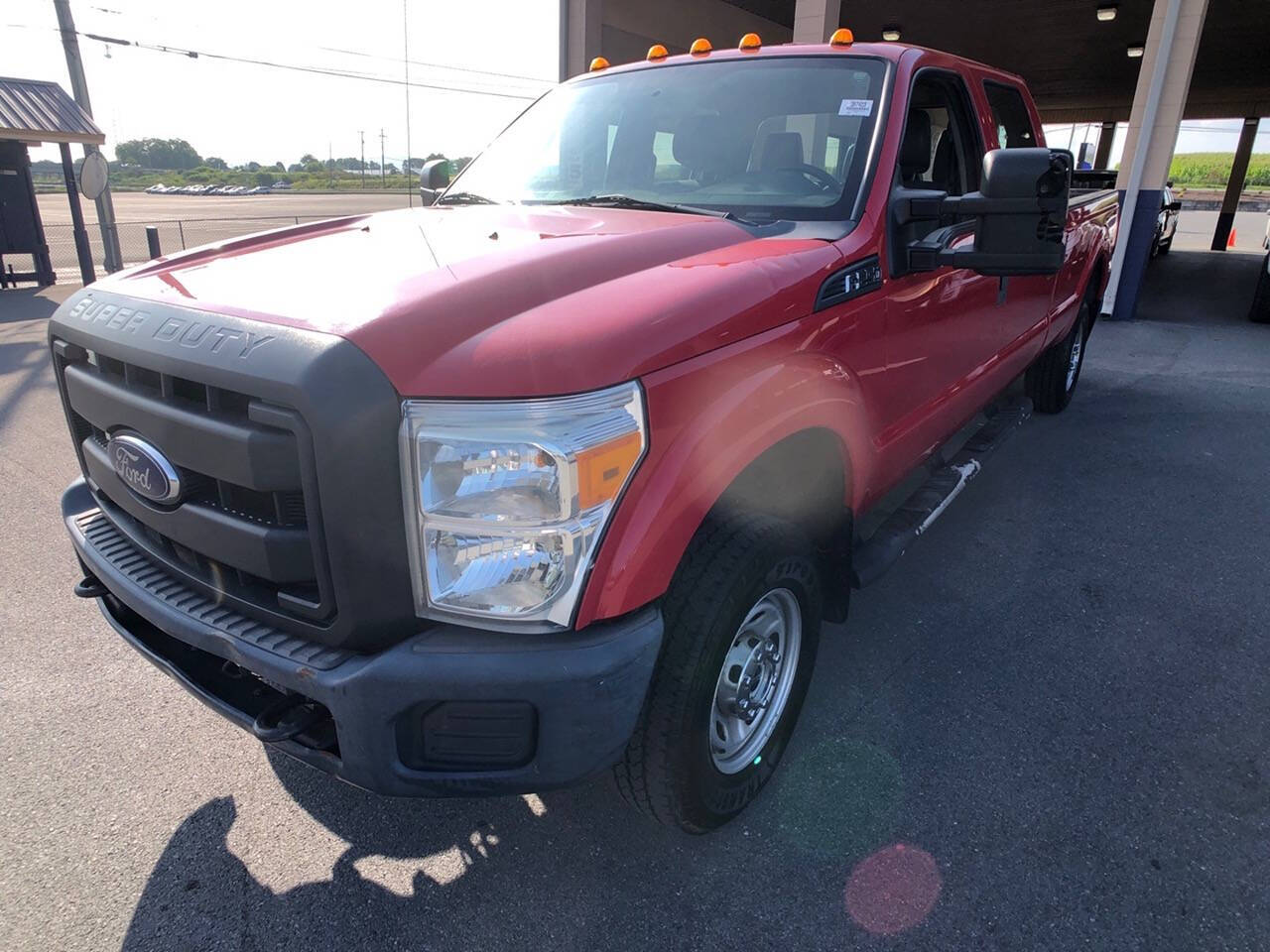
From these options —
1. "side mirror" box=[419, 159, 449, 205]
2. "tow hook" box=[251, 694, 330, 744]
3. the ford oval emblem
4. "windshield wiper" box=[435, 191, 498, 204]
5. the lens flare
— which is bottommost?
the lens flare

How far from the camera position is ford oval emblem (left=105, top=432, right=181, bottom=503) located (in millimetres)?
1977

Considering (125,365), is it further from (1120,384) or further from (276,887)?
(1120,384)

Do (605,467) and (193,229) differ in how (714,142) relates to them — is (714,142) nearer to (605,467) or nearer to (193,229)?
(605,467)

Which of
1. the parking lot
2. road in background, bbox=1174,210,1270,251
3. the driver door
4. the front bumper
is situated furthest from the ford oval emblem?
road in background, bbox=1174,210,1270,251

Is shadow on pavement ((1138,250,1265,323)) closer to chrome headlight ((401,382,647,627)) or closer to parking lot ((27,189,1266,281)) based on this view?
parking lot ((27,189,1266,281))

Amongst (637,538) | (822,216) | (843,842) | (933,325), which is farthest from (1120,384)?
(637,538)

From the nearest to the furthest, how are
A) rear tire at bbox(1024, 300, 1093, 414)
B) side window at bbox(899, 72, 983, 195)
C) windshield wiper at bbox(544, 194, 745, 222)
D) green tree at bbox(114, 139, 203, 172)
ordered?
1. windshield wiper at bbox(544, 194, 745, 222)
2. side window at bbox(899, 72, 983, 195)
3. rear tire at bbox(1024, 300, 1093, 414)
4. green tree at bbox(114, 139, 203, 172)

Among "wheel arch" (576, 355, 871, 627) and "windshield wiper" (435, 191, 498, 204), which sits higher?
"windshield wiper" (435, 191, 498, 204)

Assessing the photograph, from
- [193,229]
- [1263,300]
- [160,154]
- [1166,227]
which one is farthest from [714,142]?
[160,154]

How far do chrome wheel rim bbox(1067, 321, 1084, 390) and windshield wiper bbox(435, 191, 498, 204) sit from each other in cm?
476

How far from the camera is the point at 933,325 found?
10.1 feet

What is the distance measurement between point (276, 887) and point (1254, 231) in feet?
123

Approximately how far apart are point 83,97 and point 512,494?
633 inches

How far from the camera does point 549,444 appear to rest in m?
1.62
